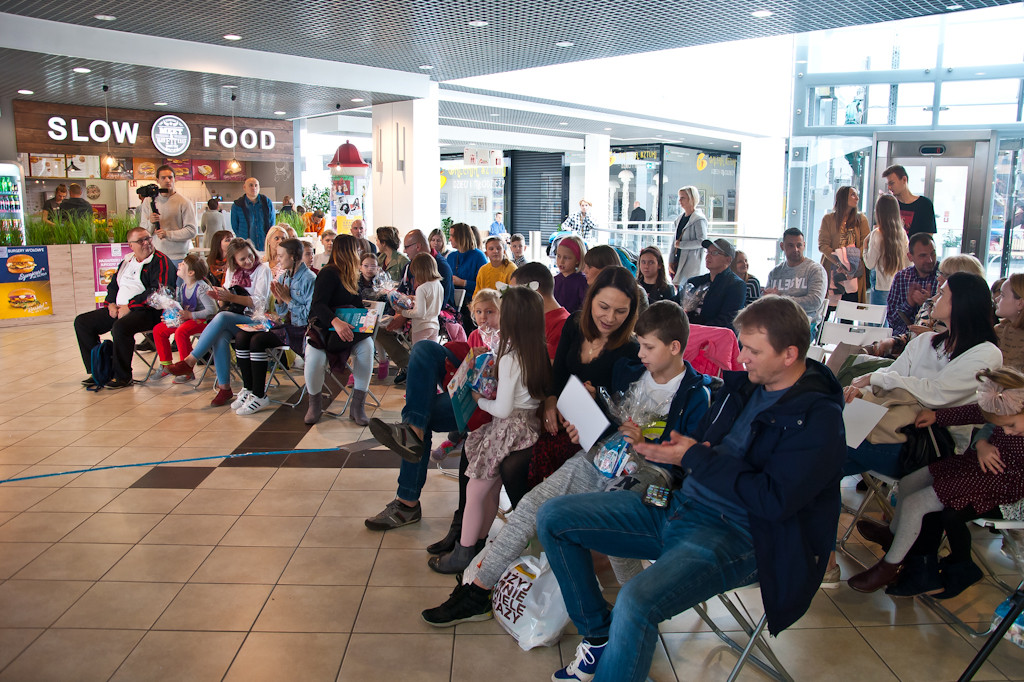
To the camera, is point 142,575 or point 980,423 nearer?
point 980,423

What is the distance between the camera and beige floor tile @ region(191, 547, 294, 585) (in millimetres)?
3102

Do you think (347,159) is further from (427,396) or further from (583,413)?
(583,413)

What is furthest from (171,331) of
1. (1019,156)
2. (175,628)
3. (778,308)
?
(1019,156)

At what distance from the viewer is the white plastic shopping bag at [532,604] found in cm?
260

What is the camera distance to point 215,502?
3922 mm

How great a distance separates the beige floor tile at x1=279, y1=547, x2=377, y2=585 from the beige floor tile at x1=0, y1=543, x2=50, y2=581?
3.82 feet

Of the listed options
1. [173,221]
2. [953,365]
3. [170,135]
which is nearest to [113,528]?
[953,365]

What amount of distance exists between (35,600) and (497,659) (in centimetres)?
188

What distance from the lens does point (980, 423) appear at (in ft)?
9.12

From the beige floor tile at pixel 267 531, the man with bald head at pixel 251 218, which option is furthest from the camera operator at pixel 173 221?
the beige floor tile at pixel 267 531

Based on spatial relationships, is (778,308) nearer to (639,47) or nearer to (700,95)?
(639,47)

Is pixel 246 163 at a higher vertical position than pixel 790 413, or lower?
higher

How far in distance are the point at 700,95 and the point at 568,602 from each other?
16970 millimetres

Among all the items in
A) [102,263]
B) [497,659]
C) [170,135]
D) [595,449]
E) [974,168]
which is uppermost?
[170,135]
